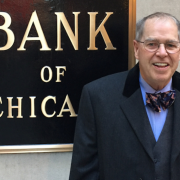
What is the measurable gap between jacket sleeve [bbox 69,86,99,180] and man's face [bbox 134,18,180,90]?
477 mm

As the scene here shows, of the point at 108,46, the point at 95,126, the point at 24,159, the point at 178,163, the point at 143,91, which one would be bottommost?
the point at 24,159

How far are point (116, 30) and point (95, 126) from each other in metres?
1.04

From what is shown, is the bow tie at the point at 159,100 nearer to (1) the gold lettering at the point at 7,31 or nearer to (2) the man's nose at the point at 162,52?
(2) the man's nose at the point at 162,52

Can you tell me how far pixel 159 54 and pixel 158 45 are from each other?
0.06 m

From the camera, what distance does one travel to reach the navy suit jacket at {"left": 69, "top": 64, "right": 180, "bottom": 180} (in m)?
1.85

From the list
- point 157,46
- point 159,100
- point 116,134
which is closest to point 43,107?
point 116,134

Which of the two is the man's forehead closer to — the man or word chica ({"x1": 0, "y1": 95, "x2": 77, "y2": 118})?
the man

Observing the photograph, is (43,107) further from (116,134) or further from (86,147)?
(116,134)

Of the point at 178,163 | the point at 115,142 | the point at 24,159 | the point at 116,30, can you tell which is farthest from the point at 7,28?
the point at 178,163

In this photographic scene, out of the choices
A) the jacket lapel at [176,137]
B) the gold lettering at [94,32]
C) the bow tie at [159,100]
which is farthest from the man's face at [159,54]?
the gold lettering at [94,32]

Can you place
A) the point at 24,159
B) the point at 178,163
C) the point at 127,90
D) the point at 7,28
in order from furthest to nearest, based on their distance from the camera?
1. the point at 24,159
2. the point at 7,28
3. the point at 127,90
4. the point at 178,163

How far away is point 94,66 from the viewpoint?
8.65ft

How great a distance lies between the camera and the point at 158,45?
1805 millimetres

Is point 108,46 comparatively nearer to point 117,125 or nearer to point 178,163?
point 117,125
